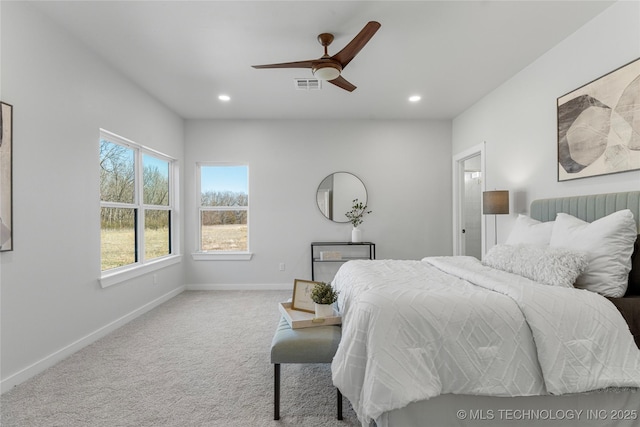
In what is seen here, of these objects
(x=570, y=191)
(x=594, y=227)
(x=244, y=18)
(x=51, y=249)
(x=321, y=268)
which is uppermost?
(x=244, y=18)

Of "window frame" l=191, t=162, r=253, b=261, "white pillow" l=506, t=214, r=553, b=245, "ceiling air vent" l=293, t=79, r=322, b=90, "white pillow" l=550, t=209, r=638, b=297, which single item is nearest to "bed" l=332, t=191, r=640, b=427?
"white pillow" l=550, t=209, r=638, b=297

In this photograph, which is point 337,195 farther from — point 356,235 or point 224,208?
point 224,208

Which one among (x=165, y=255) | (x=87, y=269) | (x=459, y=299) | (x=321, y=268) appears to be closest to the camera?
(x=459, y=299)

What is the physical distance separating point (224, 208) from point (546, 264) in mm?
4261

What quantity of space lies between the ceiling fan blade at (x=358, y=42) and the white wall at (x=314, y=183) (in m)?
2.46

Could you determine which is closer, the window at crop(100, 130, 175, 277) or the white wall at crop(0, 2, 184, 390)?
the white wall at crop(0, 2, 184, 390)

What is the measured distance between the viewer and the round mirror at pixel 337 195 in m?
4.84

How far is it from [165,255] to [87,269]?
1.68 m

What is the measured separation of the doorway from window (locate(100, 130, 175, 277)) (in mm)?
4405

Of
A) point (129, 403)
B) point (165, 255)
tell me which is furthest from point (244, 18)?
point (165, 255)

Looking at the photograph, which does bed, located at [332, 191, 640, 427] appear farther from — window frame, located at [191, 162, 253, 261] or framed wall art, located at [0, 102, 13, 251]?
window frame, located at [191, 162, 253, 261]

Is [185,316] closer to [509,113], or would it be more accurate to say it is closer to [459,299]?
[459,299]

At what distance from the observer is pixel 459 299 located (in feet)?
5.20

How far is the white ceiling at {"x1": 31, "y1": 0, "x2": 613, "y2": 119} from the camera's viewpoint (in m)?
2.21
